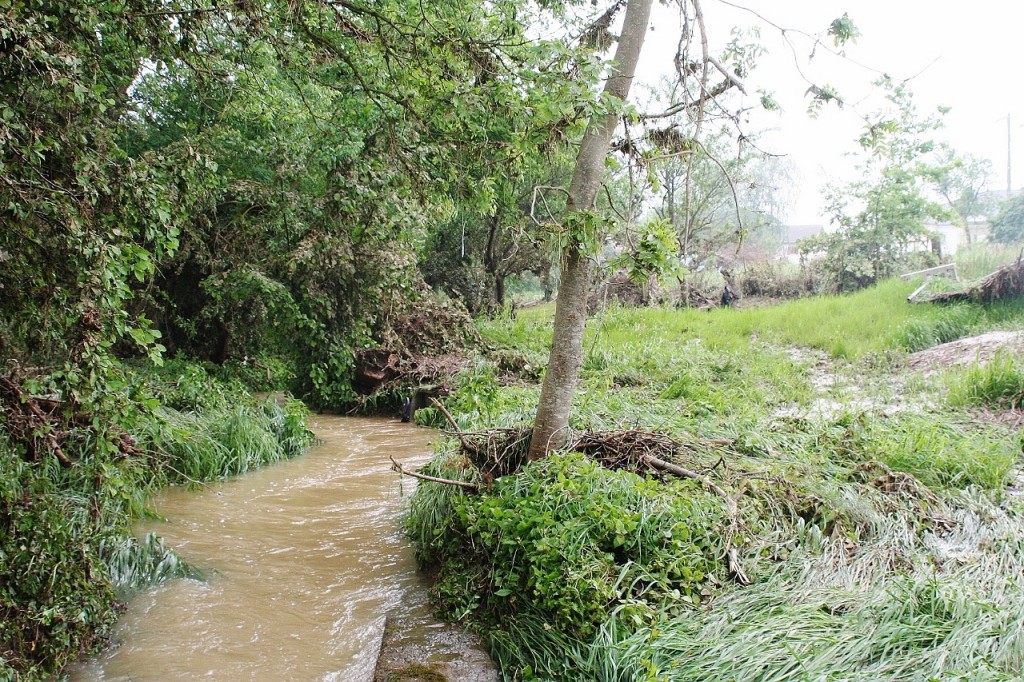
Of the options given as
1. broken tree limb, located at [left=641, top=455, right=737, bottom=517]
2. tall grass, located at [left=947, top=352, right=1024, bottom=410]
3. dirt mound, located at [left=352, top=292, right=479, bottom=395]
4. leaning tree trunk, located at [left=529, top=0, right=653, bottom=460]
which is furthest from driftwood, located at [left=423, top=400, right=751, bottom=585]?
dirt mound, located at [left=352, top=292, right=479, bottom=395]

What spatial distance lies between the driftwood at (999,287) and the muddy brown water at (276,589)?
10.1 m

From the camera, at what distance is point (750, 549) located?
352cm

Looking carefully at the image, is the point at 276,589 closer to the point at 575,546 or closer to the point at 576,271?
the point at 575,546

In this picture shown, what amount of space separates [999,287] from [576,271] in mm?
9997

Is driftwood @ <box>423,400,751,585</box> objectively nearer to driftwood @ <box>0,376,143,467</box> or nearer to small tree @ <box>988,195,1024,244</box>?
driftwood @ <box>0,376,143,467</box>

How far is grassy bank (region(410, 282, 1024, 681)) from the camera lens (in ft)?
8.99

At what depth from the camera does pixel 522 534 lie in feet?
11.9

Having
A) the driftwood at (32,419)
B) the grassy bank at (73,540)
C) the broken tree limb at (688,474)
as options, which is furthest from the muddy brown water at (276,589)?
the broken tree limb at (688,474)

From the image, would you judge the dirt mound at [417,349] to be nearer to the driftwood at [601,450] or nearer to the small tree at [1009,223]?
the driftwood at [601,450]

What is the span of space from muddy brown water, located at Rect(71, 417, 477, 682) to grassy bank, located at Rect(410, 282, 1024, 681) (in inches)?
17.0

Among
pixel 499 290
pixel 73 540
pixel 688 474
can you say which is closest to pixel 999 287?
pixel 688 474

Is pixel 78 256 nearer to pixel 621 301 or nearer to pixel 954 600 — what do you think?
pixel 954 600

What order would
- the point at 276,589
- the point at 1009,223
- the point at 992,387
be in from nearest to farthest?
1. the point at 276,589
2. the point at 992,387
3. the point at 1009,223

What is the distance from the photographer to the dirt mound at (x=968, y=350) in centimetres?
801
